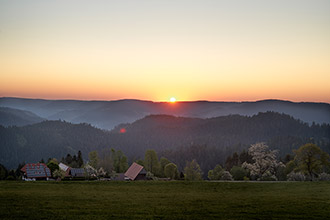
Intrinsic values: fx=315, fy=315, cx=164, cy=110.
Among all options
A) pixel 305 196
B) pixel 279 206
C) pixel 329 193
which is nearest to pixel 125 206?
pixel 279 206

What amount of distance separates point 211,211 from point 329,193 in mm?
17640

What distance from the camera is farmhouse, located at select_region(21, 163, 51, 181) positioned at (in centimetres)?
8744

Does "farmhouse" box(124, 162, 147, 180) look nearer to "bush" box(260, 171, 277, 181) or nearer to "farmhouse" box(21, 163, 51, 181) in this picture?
"farmhouse" box(21, 163, 51, 181)

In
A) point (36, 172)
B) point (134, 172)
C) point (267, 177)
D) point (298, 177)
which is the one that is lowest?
point (36, 172)

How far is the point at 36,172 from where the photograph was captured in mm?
88750

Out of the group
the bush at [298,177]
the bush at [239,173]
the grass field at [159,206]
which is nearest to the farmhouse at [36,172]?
the grass field at [159,206]

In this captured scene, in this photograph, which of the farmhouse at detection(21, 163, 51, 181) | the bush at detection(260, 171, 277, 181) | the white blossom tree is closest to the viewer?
the bush at detection(260, 171, 277, 181)

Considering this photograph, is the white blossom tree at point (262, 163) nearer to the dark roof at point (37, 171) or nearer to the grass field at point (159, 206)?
the grass field at point (159, 206)

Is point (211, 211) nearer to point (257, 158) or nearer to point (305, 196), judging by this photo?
point (305, 196)

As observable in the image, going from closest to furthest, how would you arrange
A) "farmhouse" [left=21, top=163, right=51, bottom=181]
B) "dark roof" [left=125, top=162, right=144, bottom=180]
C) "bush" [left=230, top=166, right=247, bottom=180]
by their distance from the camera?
1. "dark roof" [left=125, top=162, right=144, bottom=180]
2. "farmhouse" [left=21, top=163, right=51, bottom=181]
3. "bush" [left=230, top=166, right=247, bottom=180]

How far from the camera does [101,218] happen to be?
23.2m

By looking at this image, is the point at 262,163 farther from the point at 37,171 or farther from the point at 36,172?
the point at 36,172

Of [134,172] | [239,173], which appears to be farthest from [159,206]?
[239,173]

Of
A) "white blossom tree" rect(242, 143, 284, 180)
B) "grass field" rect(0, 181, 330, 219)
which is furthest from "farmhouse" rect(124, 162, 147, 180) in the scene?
"grass field" rect(0, 181, 330, 219)
